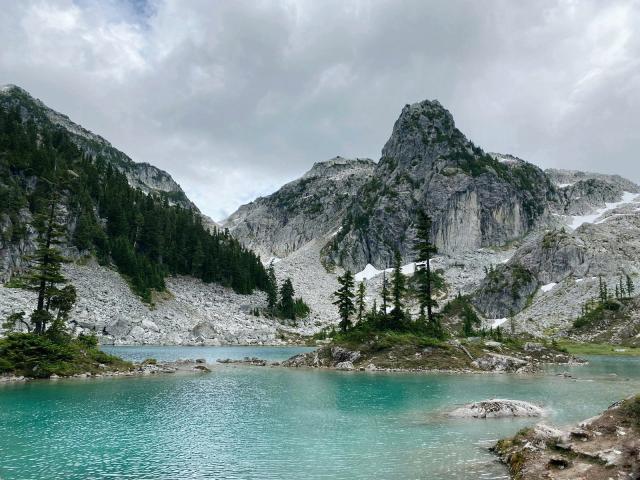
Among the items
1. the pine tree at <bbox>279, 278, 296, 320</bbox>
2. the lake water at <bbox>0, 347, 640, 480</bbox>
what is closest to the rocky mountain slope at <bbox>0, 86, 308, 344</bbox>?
the pine tree at <bbox>279, 278, 296, 320</bbox>

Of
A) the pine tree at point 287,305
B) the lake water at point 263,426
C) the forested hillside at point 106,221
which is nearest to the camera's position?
the lake water at point 263,426

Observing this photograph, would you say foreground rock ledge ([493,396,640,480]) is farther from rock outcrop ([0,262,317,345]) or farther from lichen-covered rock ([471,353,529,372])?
rock outcrop ([0,262,317,345])

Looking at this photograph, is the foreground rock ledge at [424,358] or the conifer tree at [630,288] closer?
the foreground rock ledge at [424,358]

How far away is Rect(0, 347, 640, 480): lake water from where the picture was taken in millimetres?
18984

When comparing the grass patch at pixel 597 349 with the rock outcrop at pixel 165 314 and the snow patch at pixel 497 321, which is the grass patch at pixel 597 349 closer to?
the snow patch at pixel 497 321

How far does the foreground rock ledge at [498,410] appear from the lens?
29.4 m

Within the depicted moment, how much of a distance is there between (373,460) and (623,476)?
368 inches

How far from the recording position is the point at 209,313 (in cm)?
12912

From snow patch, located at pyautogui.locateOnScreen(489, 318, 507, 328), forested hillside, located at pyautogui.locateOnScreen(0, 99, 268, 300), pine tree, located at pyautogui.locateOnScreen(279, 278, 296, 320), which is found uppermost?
forested hillside, located at pyautogui.locateOnScreen(0, 99, 268, 300)

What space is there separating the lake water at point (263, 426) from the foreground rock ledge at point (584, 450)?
1.30 m

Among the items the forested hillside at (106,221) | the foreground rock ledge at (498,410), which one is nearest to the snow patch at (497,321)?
the forested hillside at (106,221)

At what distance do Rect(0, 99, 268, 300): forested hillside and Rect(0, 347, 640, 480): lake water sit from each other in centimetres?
8265

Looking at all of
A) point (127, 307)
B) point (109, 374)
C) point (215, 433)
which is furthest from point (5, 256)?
point (215, 433)

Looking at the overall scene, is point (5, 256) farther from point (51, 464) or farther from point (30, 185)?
point (51, 464)
